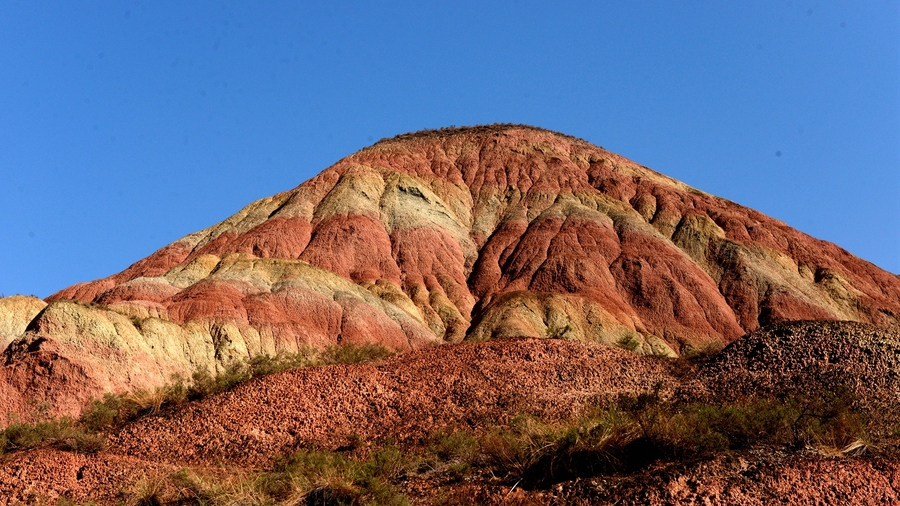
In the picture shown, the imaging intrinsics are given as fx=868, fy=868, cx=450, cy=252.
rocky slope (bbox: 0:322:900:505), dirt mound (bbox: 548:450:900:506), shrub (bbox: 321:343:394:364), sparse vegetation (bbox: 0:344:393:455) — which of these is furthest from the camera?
shrub (bbox: 321:343:394:364)

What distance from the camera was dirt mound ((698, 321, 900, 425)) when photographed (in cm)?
1568

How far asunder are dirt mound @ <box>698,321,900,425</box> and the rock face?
49.4 ft

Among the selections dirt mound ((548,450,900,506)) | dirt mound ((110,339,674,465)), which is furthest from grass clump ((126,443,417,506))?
dirt mound ((548,450,900,506))

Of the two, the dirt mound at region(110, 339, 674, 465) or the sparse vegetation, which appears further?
the sparse vegetation

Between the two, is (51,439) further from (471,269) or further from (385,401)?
(471,269)

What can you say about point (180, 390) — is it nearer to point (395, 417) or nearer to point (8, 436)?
point (8, 436)

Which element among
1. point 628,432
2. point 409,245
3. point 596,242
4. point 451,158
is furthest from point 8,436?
point 451,158

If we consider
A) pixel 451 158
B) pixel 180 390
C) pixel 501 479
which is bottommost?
pixel 501 479

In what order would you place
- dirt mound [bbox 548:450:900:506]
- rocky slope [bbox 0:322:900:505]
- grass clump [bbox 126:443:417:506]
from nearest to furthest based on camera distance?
dirt mound [bbox 548:450:900:506]
rocky slope [bbox 0:322:900:505]
grass clump [bbox 126:443:417:506]

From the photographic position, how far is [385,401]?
1738cm

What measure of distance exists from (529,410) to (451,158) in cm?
6749

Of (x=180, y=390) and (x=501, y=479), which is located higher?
(x=180, y=390)

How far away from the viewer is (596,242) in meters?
64.4

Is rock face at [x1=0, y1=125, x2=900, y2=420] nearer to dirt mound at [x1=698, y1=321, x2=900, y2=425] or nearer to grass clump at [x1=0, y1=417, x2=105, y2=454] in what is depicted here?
grass clump at [x1=0, y1=417, x2=105, y2=454]
